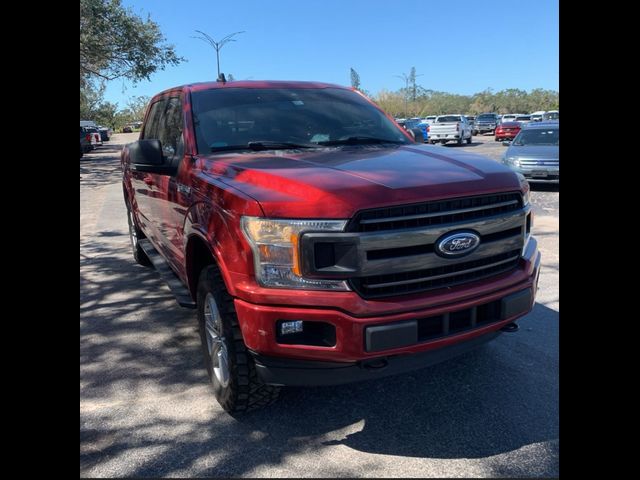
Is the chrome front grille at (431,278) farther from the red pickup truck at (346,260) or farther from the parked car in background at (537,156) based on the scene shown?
the parked car in background at (537,156)

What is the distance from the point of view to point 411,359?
2588 mm

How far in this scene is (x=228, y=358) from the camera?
2.86m

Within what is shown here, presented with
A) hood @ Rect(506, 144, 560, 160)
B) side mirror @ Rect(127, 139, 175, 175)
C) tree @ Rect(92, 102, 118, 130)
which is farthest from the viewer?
tree @ Rect(92, 102, 118, 130)

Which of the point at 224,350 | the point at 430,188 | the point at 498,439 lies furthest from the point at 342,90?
the point at 498,439

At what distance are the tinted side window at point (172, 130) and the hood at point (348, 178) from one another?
2.04ft

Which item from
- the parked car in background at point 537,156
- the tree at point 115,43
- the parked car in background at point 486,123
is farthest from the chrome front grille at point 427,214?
the parked car in background at point 486,123

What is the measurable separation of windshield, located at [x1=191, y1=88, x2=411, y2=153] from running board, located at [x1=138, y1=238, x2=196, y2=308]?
42.6 inches

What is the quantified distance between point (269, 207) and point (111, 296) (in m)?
3.67

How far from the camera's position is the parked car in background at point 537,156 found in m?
12.4

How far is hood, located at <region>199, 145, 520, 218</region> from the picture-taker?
2.43 metres

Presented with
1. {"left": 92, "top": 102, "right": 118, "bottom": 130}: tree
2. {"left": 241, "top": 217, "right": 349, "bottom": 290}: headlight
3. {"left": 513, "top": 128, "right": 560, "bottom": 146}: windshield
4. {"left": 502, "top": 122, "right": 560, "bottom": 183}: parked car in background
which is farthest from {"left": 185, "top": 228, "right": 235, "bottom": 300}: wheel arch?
{"left": 92, "top": 102, "right": 118, "bottom": 130}: tree

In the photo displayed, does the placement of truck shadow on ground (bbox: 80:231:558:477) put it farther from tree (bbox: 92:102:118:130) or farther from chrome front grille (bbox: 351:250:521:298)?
tree (bbox: 92:102:118:130)

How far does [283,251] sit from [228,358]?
801mm
